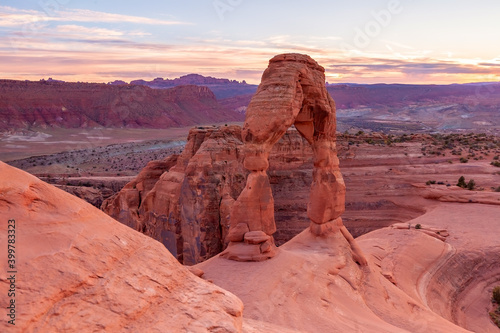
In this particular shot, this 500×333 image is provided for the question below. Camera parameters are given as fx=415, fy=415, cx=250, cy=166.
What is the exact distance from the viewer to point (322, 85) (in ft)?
42.8

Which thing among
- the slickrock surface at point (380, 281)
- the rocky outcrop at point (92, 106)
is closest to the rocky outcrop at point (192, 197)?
the slickrock surface at point (380, 281)

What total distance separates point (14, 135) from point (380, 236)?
79594mm

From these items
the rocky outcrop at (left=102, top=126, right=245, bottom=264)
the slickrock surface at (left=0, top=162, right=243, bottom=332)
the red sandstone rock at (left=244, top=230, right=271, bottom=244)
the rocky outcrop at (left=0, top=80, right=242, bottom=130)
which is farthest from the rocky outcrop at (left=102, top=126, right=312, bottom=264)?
the rocky outcrop at (left=0, top=80, right=242, bottom=130)

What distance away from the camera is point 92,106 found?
98938 millimetres

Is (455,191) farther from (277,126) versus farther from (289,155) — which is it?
(277,126)

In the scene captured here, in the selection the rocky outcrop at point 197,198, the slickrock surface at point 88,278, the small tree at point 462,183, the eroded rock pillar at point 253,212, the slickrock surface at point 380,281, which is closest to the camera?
the slickrock surface at point 88,278

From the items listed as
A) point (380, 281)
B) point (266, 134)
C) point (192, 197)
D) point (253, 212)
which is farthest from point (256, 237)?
point (192, 197)

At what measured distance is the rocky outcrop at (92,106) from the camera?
87.2 m

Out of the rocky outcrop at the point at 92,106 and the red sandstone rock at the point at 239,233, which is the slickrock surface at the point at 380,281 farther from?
the rocky outcrop at the point at 92,106

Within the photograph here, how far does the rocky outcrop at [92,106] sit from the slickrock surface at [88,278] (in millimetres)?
88855

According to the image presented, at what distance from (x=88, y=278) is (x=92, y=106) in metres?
102

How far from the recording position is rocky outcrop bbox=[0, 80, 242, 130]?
3435 inches

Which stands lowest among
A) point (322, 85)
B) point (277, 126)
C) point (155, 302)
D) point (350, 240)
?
point (350, 240)

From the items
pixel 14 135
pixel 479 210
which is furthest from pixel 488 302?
pixel 14 135
